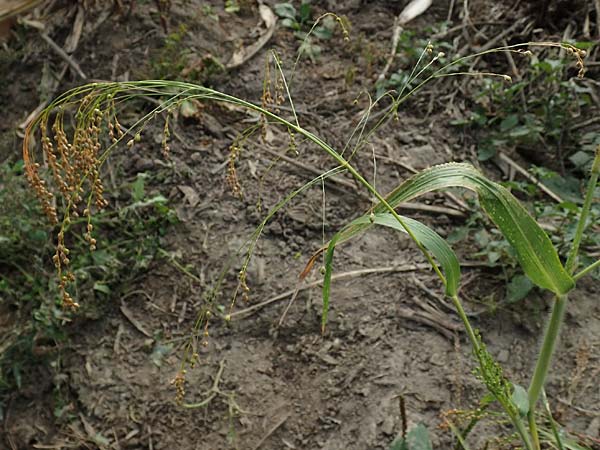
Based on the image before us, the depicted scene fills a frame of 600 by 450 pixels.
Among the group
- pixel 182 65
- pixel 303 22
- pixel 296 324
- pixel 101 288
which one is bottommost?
pixel 296 324

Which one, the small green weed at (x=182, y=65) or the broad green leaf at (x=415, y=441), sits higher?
the small green weed at (x=182, y=65)

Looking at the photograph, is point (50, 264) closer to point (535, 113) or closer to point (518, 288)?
point (518, 288)

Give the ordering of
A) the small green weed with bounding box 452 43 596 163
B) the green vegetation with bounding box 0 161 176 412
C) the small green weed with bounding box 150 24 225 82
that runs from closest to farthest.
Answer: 1. the green vegetation with bounding box 0 161 176 412
2. the small green weed with bounding box 452 43 596 163
3. the small green weed with bounding box 150 24 225 82

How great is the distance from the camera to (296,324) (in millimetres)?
1949

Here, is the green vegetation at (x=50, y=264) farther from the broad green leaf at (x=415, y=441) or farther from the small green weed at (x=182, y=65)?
the broad green leaf at (x=415, y=441)

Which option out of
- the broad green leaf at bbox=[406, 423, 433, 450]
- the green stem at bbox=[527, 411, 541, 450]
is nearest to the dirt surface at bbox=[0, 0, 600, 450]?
the broad green leaf at bbox=[406, 423, 433, 450]

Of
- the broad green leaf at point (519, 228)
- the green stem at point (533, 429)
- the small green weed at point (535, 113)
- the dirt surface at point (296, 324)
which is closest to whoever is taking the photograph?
the broad green leaf at point (519, 228)

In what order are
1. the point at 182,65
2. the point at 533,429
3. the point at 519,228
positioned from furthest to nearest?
the point at 182,65 < the point at 533,429 < the point at 519,228

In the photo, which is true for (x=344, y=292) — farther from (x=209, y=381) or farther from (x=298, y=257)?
(x=209, y=381)

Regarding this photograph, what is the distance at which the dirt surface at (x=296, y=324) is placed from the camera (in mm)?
1762

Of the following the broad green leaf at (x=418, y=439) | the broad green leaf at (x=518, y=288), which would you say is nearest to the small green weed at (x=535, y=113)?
the broad green leaf at (x=518, y=288)

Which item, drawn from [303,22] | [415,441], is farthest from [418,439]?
[303,22]

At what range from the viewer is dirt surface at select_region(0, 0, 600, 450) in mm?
1762

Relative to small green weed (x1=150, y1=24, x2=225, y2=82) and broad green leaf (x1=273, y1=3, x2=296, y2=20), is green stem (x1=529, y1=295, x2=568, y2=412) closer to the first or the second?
small green weed (x1=150, y1=24, x2=225, y2=82)
